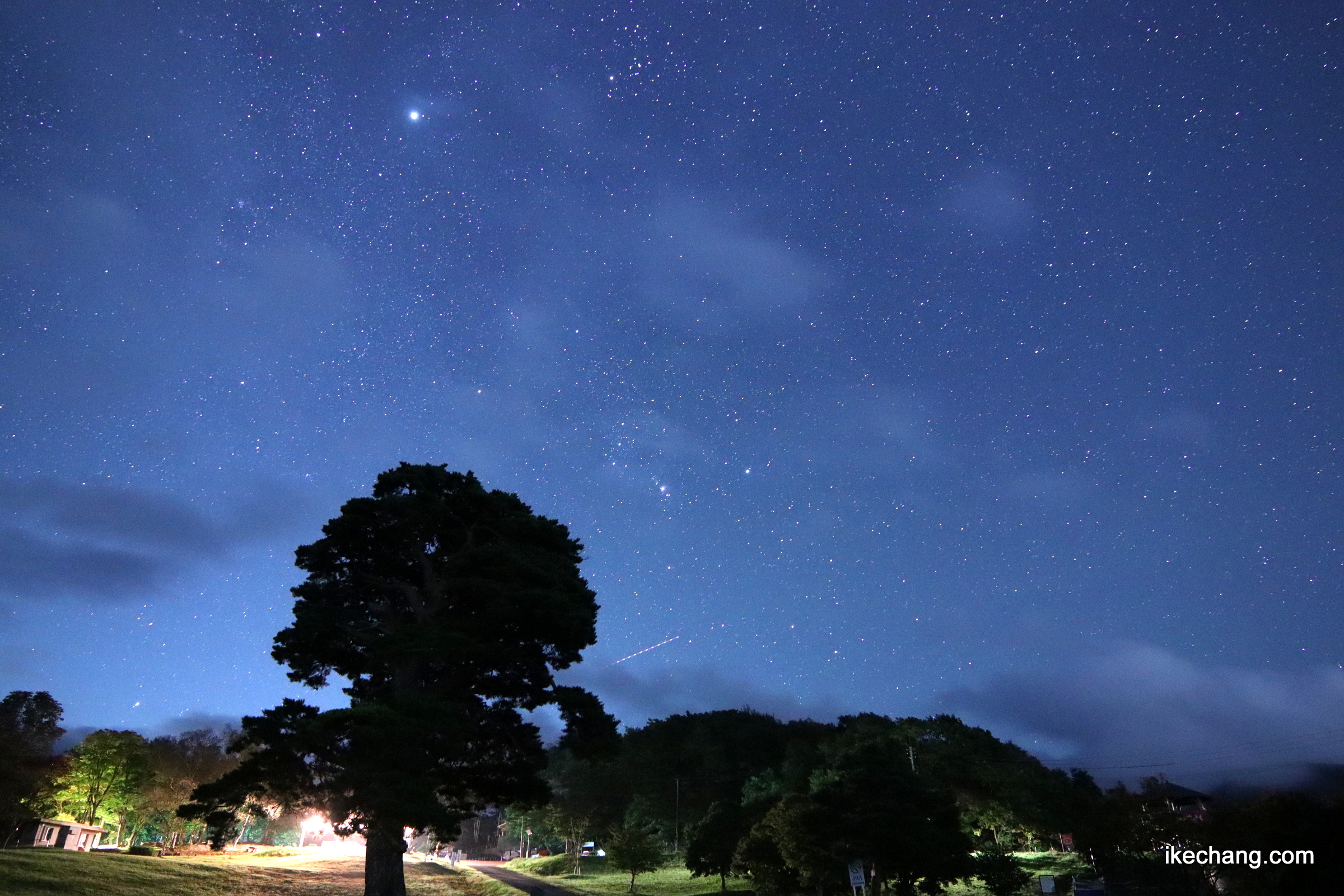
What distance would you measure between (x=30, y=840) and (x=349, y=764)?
43289mm

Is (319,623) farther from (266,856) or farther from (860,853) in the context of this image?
(266,856)

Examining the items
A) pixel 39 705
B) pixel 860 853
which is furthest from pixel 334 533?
pixel 39 705

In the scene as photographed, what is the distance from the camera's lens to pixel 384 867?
73.0 feet

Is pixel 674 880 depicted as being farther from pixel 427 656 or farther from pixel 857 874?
pixel 427 656

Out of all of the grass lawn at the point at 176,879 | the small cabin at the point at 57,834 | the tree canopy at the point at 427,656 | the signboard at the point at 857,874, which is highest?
the tree canopy at the point at 427,656

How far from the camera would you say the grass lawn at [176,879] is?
24.9 meters

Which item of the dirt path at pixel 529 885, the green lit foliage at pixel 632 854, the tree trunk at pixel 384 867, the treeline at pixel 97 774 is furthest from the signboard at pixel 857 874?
the treeline at pixel 97 774

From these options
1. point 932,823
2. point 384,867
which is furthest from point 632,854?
point 384,867

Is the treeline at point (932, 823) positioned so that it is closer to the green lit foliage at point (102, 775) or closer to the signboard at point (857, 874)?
the signboard at point (857, 874)

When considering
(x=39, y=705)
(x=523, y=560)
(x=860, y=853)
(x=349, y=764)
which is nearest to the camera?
(x=349, y=764)

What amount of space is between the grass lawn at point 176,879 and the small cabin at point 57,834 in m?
9.42

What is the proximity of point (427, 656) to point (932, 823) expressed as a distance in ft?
62.6

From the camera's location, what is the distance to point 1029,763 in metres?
74.8

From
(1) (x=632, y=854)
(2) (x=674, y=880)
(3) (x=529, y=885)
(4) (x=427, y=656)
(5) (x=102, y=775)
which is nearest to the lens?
(4) (x=427, y=656)
